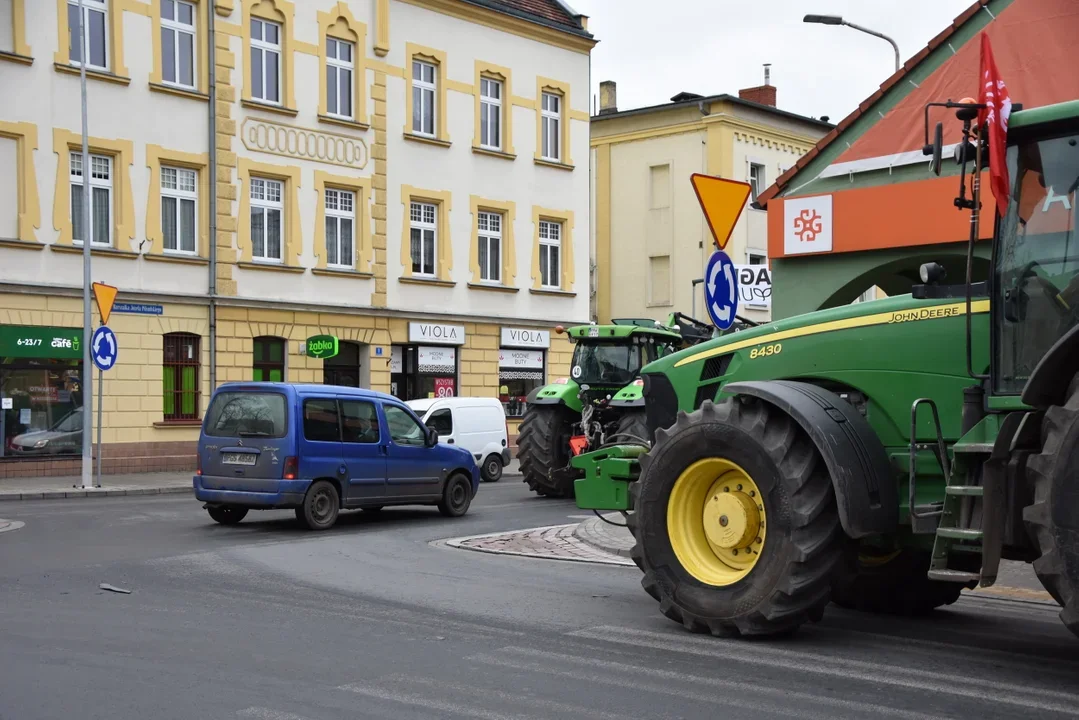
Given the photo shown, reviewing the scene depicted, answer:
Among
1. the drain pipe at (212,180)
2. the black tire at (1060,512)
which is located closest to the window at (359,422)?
the black tire at (1060,512)

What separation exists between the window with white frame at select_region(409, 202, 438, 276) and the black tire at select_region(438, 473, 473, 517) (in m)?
15.6

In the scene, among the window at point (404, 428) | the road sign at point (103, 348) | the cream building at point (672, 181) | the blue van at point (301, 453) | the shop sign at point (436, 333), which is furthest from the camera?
the cream building at point (672, 181)

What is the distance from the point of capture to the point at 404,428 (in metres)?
17.5

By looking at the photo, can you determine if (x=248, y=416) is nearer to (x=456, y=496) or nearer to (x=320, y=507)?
(x=320, y=507)

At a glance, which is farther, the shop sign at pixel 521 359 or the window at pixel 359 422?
the shop sign at pixel 521 359

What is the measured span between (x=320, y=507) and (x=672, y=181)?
32040mm

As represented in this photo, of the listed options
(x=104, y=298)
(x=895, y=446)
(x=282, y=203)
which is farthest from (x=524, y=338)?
(x=895, y=446)

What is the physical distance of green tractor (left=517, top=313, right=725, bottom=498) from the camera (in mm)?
20453

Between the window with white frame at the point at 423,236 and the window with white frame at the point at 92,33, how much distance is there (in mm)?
8713

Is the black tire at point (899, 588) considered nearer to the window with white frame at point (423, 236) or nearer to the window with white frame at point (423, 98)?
the window with white frame at point (423, 236)

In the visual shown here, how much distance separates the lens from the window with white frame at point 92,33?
26484mm

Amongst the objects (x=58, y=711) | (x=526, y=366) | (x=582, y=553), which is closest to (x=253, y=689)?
(x=58, y=711)

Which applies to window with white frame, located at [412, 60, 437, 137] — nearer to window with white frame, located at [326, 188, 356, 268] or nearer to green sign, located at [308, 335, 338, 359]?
window with white frame, located at [326, 188, 356, 268]

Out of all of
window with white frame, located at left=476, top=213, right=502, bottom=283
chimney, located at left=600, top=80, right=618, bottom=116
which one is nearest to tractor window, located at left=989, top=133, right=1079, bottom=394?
window with white frame, located at left=476, top=213, right=502, bottom=283
